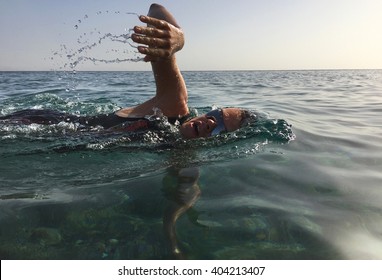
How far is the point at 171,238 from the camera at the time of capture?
2586mm

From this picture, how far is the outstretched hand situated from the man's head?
1335 millimetres

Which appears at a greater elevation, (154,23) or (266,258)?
(154,23)

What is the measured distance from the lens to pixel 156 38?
3846mm

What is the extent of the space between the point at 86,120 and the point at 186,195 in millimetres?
3003

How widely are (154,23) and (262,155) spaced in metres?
2.11

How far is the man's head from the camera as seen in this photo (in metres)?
5.21

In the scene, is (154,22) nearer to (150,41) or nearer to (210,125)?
(150,41)

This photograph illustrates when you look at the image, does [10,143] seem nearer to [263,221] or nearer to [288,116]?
[263,221]

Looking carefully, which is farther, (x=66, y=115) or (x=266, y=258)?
(x=66, y=115)

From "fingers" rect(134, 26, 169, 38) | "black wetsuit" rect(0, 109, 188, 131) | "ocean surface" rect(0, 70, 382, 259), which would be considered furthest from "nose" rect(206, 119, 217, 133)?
"fingers" rect(134, 26, 169, 38)

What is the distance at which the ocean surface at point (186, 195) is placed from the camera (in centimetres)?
253

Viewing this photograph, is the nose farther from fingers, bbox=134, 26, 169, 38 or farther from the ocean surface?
fingers, bbox=134, 26, 169, 38
